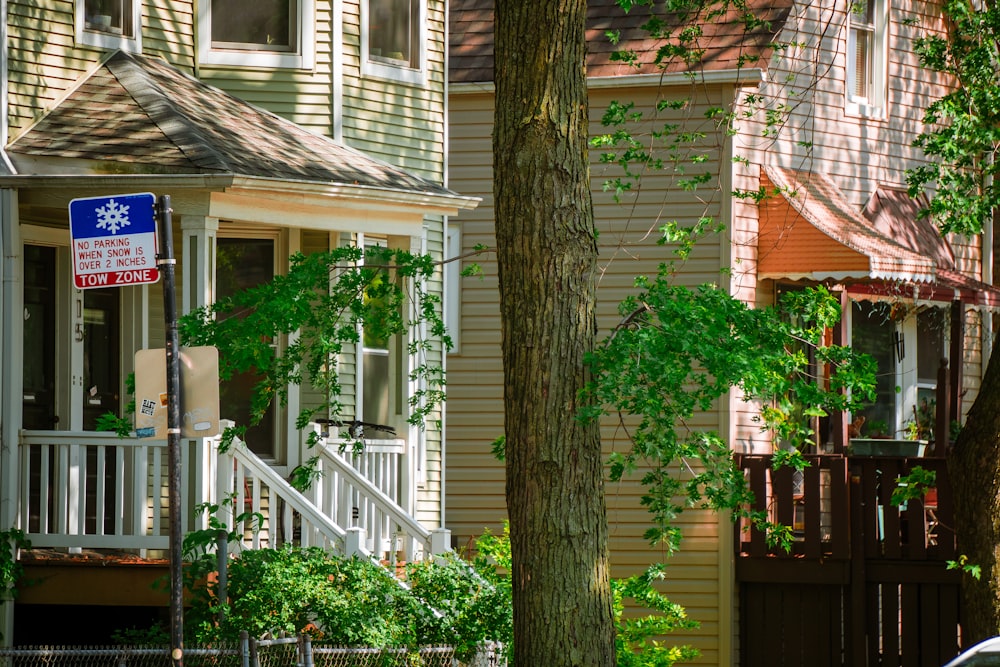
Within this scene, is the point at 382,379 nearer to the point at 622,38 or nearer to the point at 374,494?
the point at 374,494

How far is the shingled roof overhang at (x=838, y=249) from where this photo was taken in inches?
617

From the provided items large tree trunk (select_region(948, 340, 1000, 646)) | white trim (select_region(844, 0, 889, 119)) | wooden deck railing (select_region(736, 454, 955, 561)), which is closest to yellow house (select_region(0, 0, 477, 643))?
wooden deck railing (select_region(736, 454, 955, 561))

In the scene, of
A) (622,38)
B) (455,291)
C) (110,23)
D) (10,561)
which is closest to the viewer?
(10,561)

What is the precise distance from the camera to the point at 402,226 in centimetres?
1354

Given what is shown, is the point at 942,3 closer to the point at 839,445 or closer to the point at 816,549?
the point at 839,445

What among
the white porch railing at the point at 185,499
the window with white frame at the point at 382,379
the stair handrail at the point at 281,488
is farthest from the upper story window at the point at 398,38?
the stair handrail at the point at 281,488

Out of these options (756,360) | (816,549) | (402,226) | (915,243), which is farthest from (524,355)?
(915,243)

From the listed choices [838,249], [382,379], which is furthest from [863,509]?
[382,379]

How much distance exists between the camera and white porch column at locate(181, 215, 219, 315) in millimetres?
11938

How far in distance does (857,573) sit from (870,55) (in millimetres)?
6638

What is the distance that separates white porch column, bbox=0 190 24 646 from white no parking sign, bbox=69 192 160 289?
13.1 feet

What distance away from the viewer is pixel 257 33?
→ 14484mm

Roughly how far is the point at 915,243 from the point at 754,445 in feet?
11.8

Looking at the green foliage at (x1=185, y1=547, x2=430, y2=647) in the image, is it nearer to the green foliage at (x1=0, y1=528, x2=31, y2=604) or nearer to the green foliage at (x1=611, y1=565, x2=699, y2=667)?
the green foliage at (x1=611, y1=565, x2=699, y2=667)
